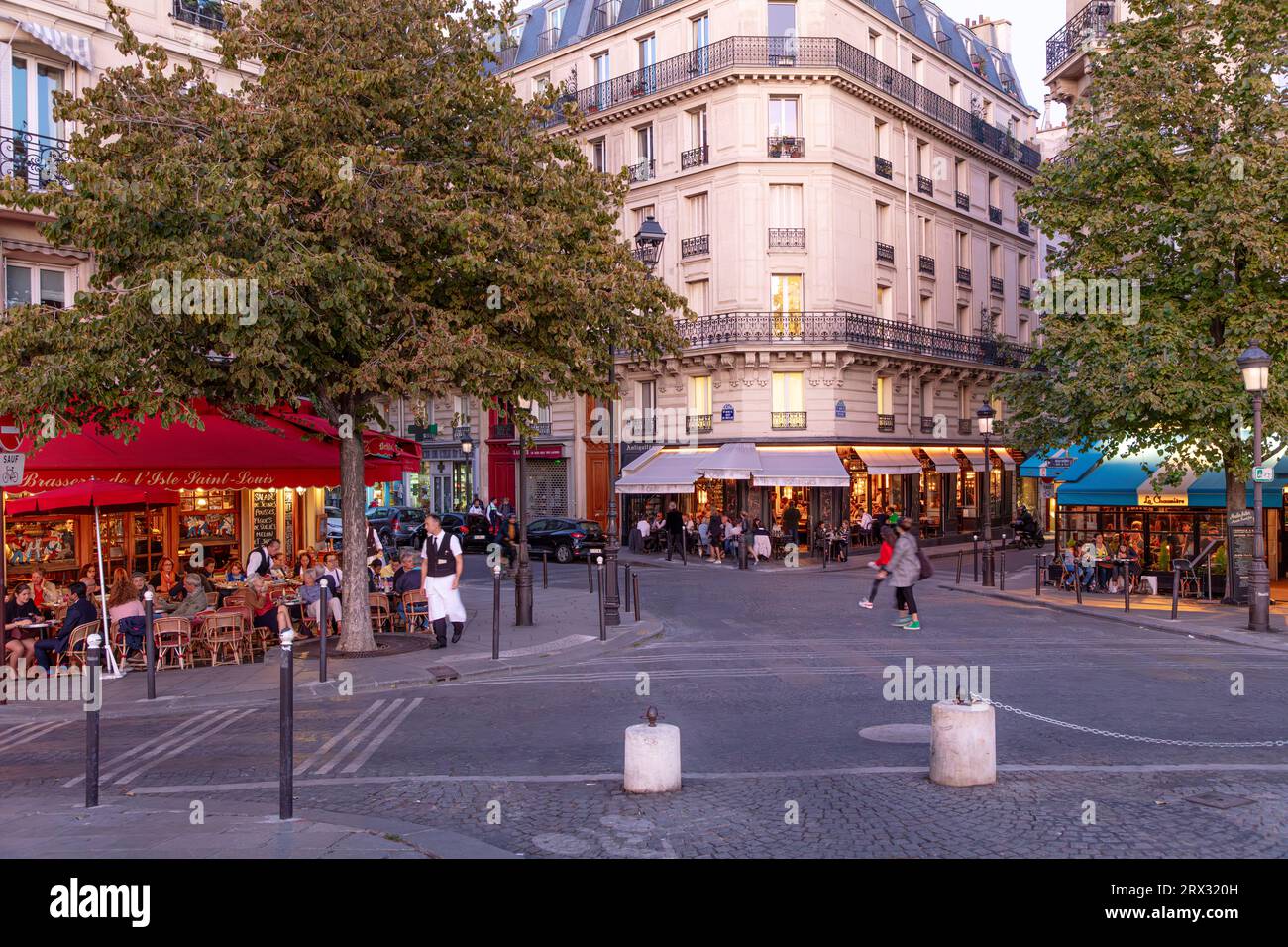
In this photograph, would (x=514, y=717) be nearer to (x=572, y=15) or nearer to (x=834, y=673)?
(x=834, y=673)

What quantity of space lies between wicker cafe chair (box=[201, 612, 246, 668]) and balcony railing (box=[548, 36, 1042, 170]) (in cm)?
2195

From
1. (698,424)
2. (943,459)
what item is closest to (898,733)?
(698,424)

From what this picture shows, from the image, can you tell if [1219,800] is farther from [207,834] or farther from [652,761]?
[207,834]

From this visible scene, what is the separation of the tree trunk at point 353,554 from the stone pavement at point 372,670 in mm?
474

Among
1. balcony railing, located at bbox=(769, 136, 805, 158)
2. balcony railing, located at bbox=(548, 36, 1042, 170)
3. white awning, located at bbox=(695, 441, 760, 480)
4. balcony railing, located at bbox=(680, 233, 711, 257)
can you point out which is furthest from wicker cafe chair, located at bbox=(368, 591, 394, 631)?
balcony railing, located at bbox=(769, 136, 805, 158)

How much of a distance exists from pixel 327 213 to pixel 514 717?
677 cm

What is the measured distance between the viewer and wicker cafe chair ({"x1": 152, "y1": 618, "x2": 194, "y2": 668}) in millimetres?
13680

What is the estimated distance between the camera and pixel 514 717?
1048cm

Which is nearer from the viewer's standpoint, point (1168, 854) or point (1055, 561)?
point (1168, 854)

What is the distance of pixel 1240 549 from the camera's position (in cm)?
2039

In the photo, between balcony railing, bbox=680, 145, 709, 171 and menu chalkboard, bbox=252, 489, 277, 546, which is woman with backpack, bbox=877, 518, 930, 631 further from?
balcony railing, bbox=680, 145, 709, 171

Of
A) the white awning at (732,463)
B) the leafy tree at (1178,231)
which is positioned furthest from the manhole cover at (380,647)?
the white awning at (732,463)

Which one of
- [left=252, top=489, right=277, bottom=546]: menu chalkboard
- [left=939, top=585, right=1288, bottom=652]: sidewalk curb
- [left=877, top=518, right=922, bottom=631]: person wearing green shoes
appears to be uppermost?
[left=252, top=489, right=277, bottom=546]: menu chalkboard
